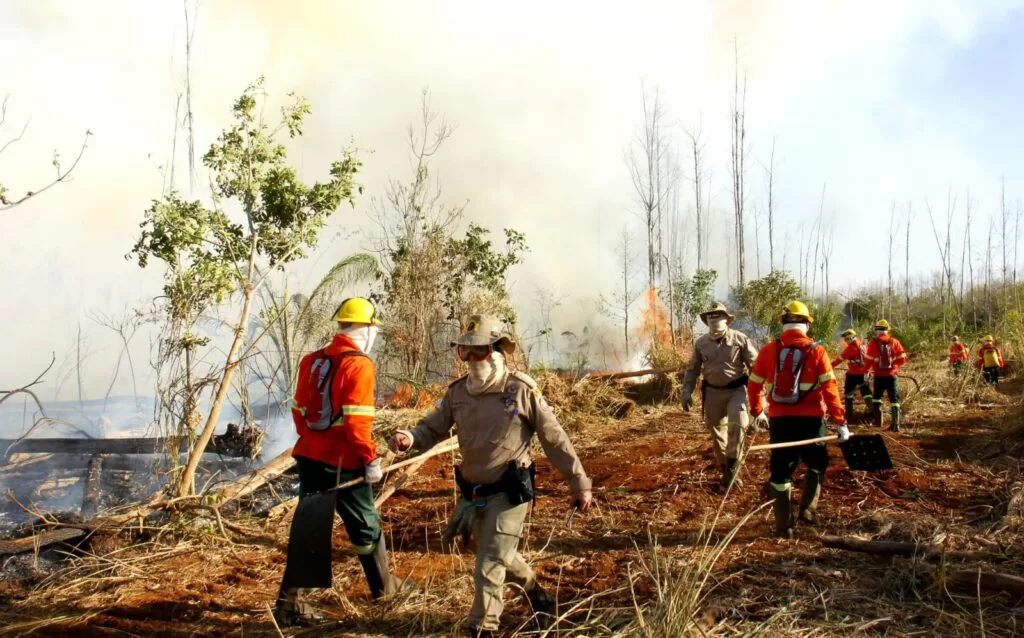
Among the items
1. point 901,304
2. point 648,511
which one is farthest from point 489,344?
point 901,304

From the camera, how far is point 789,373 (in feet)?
19.3

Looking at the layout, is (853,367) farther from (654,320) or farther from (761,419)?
(654,320)

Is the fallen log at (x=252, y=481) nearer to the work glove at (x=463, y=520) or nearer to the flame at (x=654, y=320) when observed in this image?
the work glove at (x=463, y=520)

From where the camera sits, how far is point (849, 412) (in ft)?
39.8

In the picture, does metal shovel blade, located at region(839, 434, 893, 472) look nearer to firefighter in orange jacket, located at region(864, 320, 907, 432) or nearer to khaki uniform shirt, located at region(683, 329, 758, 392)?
khaki uniform shirt, located at region(683, 329, 758, 392)

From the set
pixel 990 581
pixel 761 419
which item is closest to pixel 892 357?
pixel 761 419

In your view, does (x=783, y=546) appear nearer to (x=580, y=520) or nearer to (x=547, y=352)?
(x=580, y=520)

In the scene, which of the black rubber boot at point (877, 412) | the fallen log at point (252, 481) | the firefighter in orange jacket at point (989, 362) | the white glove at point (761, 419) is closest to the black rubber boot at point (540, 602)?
the white glove at point (761, 419)

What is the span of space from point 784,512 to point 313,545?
12.5ft

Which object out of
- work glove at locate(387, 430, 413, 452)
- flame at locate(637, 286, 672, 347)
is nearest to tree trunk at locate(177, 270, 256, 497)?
work glove at locate(387, 430, 413, 452)

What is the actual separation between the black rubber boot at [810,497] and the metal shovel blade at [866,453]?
346 millimetres

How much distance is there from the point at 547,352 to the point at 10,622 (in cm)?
1064

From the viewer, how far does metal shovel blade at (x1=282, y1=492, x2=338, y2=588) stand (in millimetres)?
4148

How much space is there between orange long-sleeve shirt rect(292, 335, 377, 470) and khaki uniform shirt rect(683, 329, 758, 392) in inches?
159
